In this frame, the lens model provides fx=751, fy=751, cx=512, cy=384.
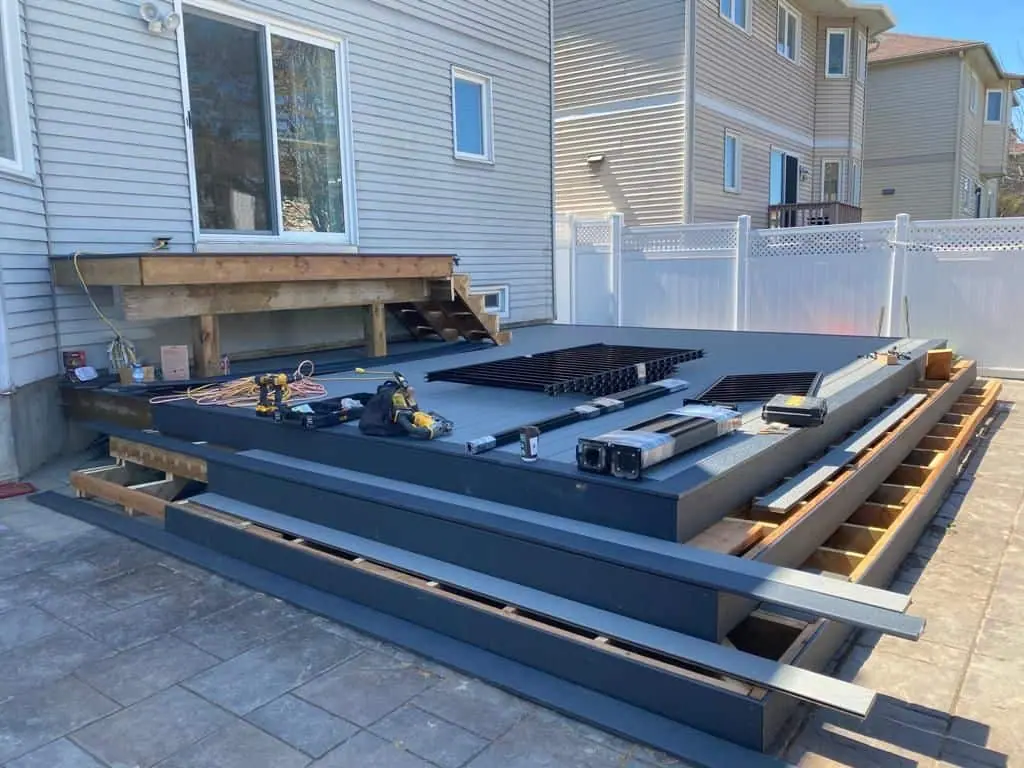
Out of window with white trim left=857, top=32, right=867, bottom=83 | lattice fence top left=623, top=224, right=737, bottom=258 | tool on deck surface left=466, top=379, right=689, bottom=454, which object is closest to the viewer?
tool on deck surface left=466, top=379, right=689, bottom=454

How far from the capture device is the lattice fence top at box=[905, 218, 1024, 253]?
8.43m

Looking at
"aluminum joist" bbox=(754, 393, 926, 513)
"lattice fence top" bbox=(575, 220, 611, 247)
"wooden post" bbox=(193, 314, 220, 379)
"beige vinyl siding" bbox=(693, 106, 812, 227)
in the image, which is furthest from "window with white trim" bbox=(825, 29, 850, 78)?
"wooden post" bbox=(193, 314, 220, 379)

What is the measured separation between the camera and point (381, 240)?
24.2 feet

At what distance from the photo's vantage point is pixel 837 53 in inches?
683

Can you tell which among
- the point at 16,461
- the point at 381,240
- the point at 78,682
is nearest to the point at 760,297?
the point at 381,240

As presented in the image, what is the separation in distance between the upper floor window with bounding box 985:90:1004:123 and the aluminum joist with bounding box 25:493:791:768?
28006 millimetres

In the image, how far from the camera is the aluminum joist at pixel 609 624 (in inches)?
79.9

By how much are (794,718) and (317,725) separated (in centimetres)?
142

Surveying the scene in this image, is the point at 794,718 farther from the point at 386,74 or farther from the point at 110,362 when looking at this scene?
the point at 386,74

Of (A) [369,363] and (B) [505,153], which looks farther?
(B) [505,153]

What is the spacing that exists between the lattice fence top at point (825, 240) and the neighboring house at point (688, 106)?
8.66ft

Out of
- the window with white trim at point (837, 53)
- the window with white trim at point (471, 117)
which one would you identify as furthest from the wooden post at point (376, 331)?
the window with white trim at point (837, 53)

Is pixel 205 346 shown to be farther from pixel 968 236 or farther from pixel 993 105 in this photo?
pixel 993 105

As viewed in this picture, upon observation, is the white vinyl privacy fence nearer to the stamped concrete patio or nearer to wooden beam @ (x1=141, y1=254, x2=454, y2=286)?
wooden beam @ (x1=141, y1=254, x2=454, y2=286)
